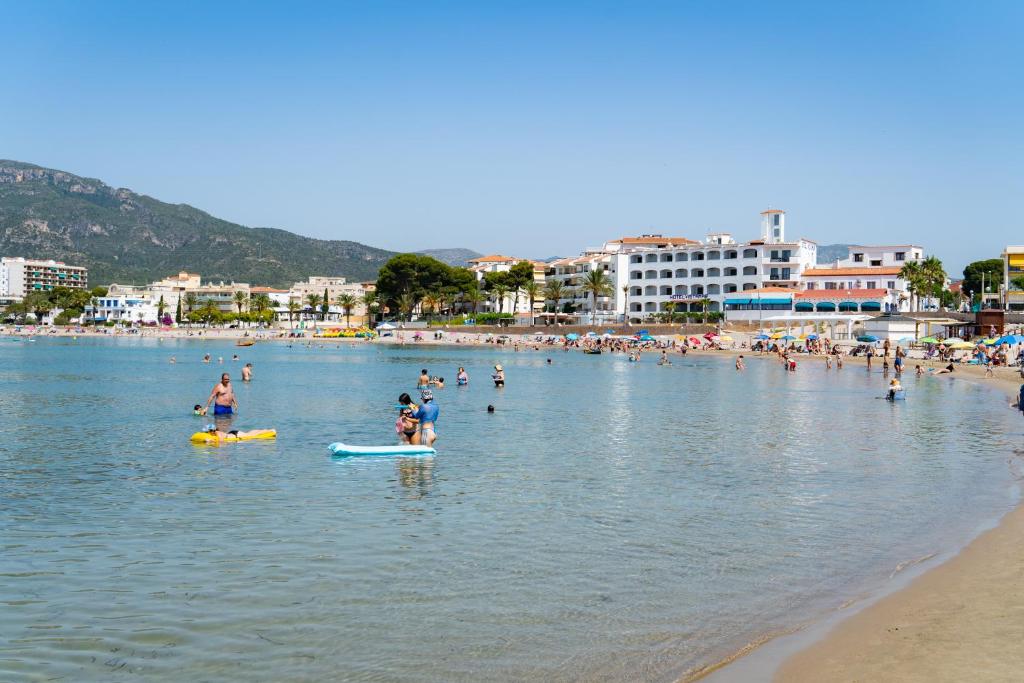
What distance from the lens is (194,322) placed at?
160m

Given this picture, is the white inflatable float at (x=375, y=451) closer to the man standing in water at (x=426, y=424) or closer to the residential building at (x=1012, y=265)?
the man standing in water at (x=426, y=424)

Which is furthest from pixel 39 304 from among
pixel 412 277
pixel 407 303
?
pixel 412 277

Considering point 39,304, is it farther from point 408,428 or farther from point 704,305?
point 408,428

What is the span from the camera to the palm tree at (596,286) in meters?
112

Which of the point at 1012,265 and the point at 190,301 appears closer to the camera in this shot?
the point at 1012,265

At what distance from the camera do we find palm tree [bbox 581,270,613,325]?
112m

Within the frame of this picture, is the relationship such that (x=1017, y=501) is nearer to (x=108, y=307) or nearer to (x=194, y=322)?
(x=194, y=322)

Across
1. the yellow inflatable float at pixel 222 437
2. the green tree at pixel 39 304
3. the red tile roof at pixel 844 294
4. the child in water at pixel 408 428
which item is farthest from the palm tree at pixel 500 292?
the child in water at pixel 408 428

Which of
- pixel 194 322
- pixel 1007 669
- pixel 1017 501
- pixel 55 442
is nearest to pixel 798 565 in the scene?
pixel 1007 669

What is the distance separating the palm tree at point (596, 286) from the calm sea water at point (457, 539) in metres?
84.4

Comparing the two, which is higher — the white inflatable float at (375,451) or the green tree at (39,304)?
the green tree at (39,304)

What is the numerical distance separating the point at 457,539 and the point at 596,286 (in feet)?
329

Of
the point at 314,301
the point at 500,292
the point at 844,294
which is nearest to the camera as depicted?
the point at 844,294

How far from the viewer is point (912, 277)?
9431 cm
